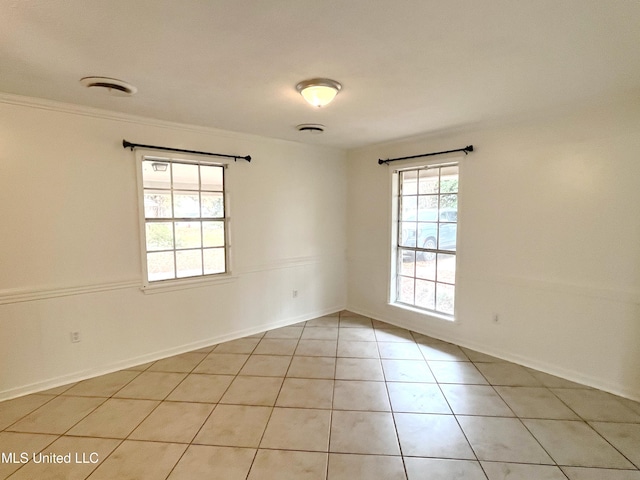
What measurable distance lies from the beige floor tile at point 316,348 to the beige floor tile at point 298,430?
3.19 feet

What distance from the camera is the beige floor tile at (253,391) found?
251cm

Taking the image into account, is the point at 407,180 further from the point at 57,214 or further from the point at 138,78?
the point at 57,214

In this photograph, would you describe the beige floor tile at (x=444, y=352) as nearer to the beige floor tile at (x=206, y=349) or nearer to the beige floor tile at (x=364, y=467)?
the beige floor tile at (x=364, y=467)

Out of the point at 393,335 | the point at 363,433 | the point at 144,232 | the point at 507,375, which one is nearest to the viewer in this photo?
the point at 363,433

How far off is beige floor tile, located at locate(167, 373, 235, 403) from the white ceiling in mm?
2402

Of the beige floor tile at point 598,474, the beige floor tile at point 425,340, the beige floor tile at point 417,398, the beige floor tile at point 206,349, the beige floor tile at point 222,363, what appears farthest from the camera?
the beige floor tile at point 425,340

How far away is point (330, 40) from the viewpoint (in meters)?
1.68

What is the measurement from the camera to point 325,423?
7.33 feet

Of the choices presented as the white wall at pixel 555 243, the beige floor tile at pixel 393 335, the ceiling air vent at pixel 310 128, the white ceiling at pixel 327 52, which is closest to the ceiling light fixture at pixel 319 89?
the white ceiling at pixel 327 52

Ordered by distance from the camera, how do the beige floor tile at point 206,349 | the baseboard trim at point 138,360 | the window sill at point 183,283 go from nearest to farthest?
the baseboard trim at point 138,360 → the window sill at point 183,283 → the beige floor tile at point 206,349

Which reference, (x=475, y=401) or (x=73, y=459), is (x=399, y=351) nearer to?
(x=475, y=401)

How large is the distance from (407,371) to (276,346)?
144cm

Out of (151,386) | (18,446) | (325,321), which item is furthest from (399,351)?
(18,446)

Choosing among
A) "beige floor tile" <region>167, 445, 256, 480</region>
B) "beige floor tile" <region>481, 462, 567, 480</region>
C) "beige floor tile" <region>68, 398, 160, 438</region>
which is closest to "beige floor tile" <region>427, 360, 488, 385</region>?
"beige floor tile" <region>481, 462, 567, 480</region>
